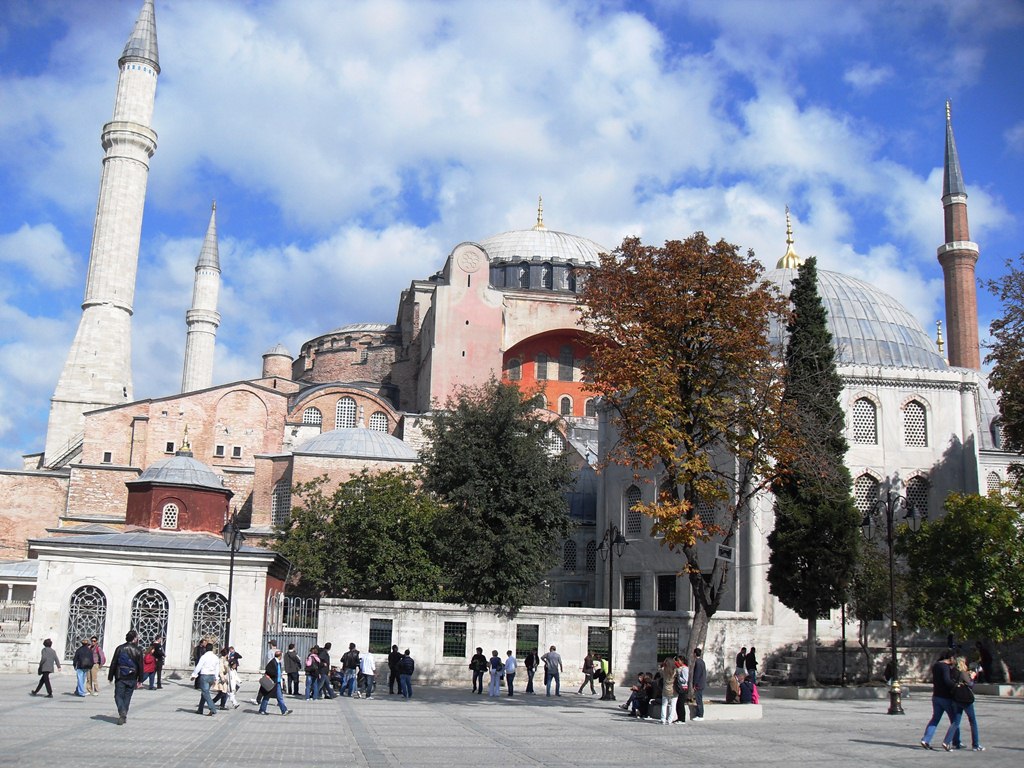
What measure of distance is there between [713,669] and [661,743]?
40.7 ft

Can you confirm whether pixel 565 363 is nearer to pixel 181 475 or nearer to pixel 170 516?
pixel 181 475

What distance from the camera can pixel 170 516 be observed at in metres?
29.9

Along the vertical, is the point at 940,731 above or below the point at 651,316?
below

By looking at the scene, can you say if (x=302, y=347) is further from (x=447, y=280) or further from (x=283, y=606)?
(x=283, y=606)

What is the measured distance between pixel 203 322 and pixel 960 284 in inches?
1502

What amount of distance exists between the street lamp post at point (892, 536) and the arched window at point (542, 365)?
19.7m

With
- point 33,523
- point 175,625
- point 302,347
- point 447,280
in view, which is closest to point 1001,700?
point 175,625

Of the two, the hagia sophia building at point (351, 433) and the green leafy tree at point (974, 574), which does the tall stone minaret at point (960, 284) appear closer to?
the hagia sophia building at point (351, 433)

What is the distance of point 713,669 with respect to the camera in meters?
23.9

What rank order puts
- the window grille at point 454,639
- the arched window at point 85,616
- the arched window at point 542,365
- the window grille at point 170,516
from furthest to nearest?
the arched window at point 542,365 → the window grille at point 170,516 → the window grille at point 454,639 → the arched window at point 85,616

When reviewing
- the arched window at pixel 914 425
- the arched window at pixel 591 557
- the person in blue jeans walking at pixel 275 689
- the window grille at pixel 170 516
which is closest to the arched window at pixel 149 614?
the window grille at pixel 170 516

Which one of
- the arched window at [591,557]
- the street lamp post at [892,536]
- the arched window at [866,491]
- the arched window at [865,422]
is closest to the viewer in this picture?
the street lamp post at [892,536]

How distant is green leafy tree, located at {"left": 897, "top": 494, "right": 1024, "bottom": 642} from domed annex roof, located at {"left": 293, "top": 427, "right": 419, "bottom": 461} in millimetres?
17641

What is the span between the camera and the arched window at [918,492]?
1130 inches
